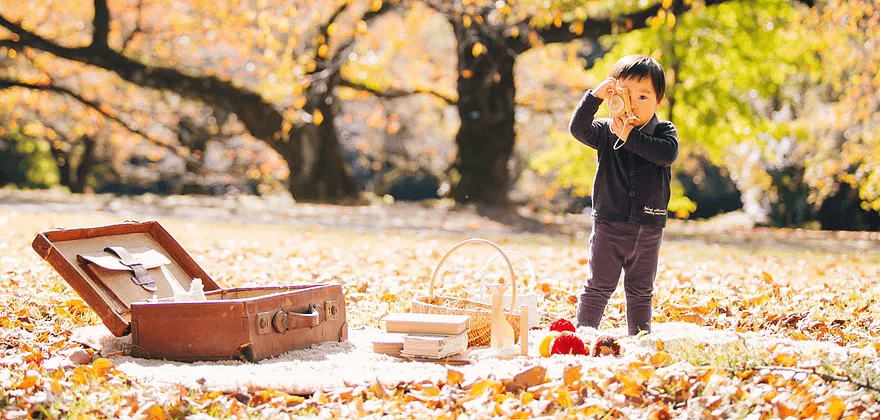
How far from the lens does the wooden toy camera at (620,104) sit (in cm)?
428

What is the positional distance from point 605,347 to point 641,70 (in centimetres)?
142

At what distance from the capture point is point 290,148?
17.2 metres

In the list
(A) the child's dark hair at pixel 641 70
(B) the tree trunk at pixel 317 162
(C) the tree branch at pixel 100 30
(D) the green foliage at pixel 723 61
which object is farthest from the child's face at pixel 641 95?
(C) the tree branch at pixel 100 30

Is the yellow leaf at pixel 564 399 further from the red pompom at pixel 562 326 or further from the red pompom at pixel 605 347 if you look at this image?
the red pompom at pixel 562 326

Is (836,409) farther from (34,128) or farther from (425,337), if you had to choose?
(34,128)

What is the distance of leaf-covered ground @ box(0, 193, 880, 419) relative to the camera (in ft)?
10.4

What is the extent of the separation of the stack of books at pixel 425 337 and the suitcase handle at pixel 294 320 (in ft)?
1.07

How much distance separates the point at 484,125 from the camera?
15102 millimetres

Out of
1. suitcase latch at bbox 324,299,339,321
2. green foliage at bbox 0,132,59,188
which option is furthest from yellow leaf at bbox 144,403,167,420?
green foliage at bbox 0,132,59,188

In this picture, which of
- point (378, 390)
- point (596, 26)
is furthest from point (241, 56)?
point (378, 390)

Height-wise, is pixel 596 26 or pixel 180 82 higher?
pixel 596 26

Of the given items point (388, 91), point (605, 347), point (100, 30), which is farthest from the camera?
point (388, 91)

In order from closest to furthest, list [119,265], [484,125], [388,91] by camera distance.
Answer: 1. [119,265]
2. [484,125]
3. [388,91]

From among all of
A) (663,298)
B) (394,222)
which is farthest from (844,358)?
(394,222)
